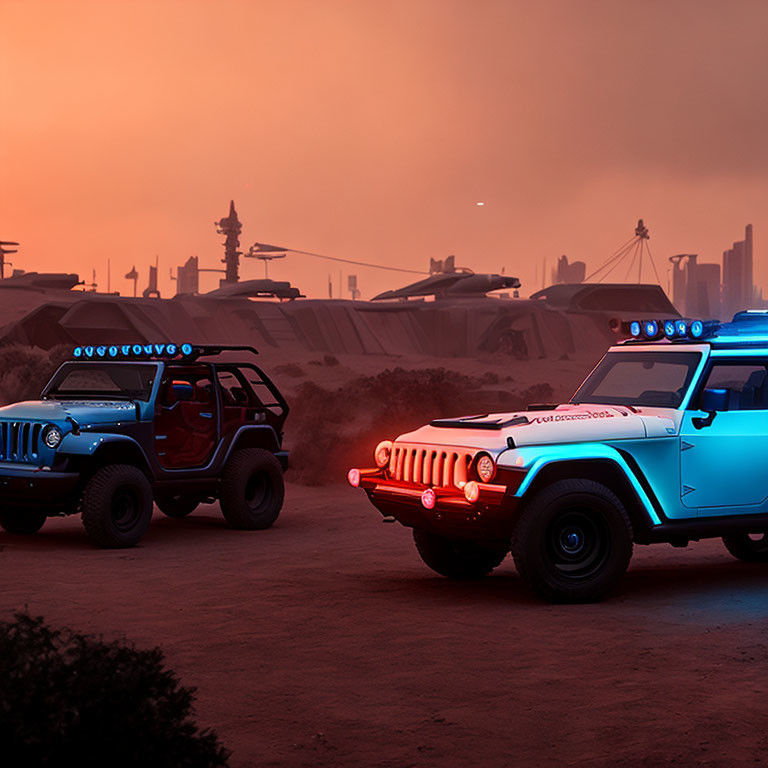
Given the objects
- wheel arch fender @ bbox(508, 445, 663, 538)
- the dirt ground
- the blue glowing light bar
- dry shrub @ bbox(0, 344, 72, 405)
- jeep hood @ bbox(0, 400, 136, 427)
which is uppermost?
dry shrub @ bbox(0, 344, 72, 405)

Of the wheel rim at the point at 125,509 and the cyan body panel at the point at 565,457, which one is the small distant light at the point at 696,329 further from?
the wheel rim at the point at 125,509

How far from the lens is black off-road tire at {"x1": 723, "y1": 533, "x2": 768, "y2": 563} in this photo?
39.0ft

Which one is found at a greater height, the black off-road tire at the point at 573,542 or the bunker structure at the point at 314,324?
the bunker structure at the point at 314,324

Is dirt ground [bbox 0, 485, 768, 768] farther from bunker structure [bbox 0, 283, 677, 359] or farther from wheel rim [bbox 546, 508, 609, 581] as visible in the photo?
bunker structure [bbox 0, 283, 677, 359]

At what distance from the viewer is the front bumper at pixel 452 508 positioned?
8859 mm

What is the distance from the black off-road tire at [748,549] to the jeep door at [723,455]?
2.06 metres

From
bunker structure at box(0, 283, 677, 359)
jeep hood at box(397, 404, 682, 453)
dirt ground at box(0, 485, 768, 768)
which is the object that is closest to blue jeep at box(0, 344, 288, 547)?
dirt ground at box(0, 485, 768, 768)

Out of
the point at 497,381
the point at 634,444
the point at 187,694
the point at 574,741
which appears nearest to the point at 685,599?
the point at 634,444

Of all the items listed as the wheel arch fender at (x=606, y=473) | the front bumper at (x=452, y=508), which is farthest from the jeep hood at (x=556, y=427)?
the front bumper at (x=452, y=508)

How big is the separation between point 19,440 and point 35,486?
0.61m

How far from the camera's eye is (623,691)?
6656 millimetres

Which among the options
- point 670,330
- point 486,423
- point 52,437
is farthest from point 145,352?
point 670,330

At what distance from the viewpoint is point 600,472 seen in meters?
9.41

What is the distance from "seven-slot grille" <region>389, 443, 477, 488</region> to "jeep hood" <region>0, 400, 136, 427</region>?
4.23 meters
